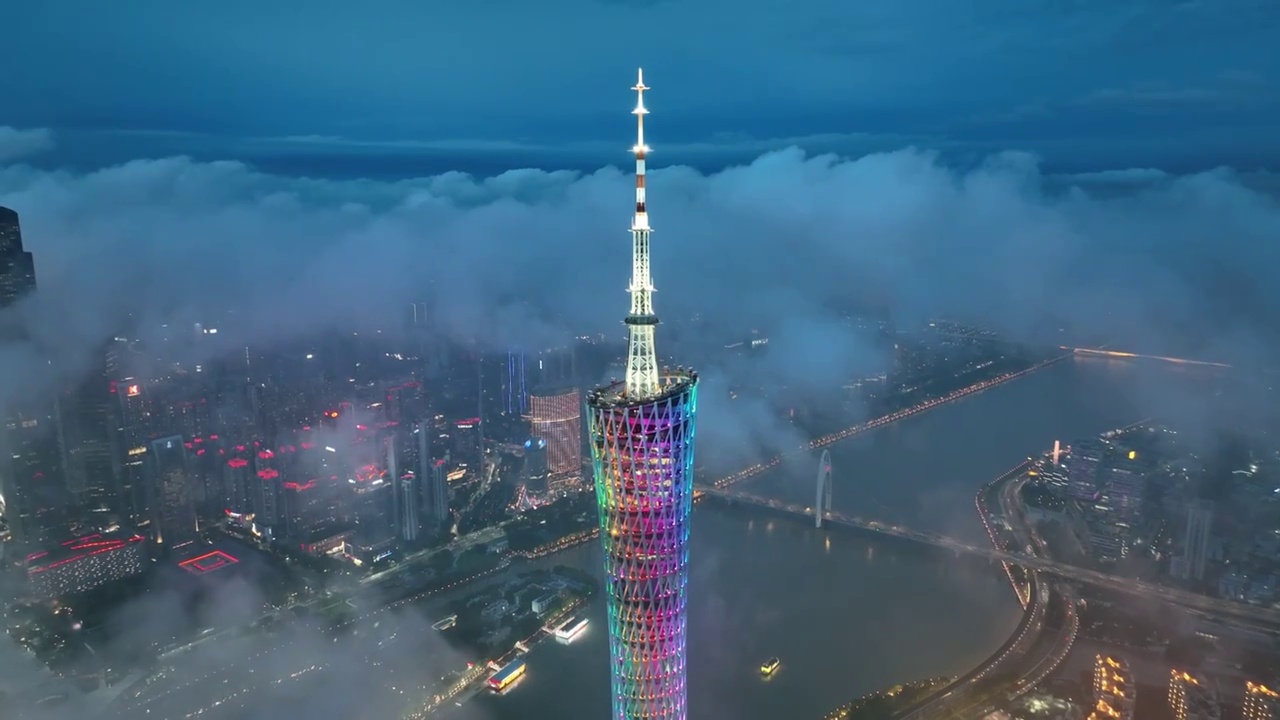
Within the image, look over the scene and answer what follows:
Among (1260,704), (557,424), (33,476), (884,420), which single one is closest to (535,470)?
(557,424)

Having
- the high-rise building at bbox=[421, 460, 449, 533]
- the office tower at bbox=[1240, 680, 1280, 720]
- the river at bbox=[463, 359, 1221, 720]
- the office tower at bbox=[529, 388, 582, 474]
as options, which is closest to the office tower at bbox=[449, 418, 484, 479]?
the office tower at bbox=[529, 388, 582, 474]

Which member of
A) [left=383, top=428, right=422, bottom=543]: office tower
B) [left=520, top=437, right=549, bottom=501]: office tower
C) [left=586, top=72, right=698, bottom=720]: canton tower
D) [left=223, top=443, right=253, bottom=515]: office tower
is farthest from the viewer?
[left=520, top=437, right=549, bottom=501]: office tower

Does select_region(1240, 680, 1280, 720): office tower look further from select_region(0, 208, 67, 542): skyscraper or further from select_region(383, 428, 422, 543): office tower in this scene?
select_region(0, 208, 67, 542): skyscraper

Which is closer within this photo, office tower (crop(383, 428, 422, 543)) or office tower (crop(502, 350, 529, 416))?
office tower (crop(383, 428, 422, 543))

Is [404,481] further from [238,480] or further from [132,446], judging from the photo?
[132,446]

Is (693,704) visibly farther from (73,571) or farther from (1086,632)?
(73,571)

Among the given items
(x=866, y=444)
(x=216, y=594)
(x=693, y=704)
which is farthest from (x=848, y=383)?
(x=216, y=594)
